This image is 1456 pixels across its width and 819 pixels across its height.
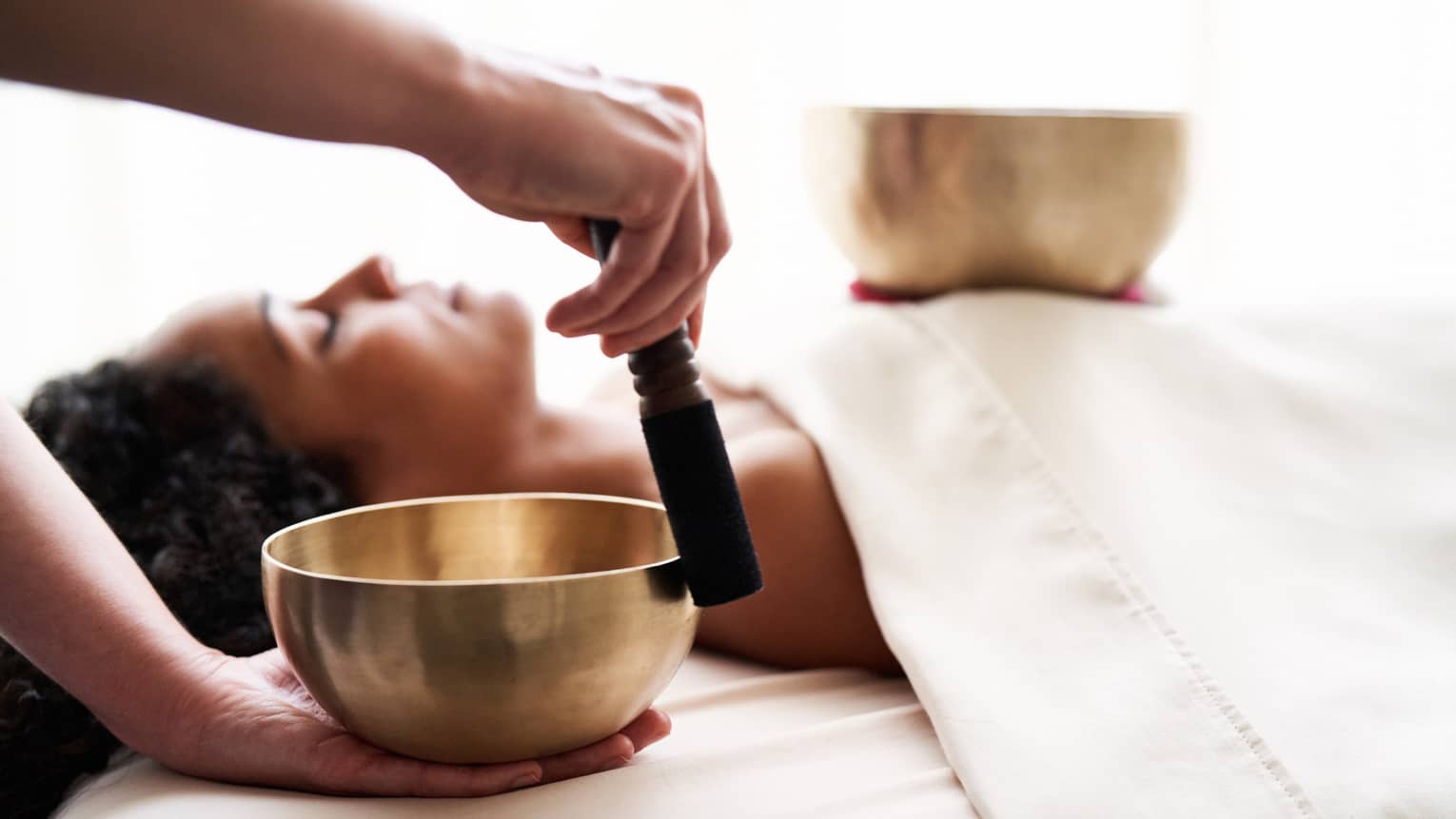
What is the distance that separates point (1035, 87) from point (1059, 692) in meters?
1.87

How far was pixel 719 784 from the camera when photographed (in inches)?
32.6

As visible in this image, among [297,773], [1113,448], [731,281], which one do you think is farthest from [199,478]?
[731,281]

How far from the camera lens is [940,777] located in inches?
34.3

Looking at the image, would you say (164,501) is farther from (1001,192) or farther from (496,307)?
(1001,192)

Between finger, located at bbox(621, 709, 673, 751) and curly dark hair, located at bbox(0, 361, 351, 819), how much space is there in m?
0.37

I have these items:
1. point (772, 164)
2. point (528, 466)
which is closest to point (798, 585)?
point (528, 466)

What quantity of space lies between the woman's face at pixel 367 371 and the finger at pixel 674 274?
0.58 metres

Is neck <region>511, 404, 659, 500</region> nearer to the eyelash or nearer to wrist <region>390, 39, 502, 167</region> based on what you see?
the eyelash

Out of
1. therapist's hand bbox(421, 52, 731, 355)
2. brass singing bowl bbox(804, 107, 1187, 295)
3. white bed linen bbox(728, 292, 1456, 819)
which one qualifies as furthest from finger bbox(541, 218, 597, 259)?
brass singing bowl bbox(804, 107, 1187, 295)

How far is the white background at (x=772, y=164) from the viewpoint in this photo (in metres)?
1.96

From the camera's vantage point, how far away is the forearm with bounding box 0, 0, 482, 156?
51 centimetres

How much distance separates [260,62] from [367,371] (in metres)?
0.70

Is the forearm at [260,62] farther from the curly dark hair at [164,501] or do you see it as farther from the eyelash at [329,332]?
the eyelash at [329,332]

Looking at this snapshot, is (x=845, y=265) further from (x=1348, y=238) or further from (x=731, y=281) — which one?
(x=1348, y=238)
